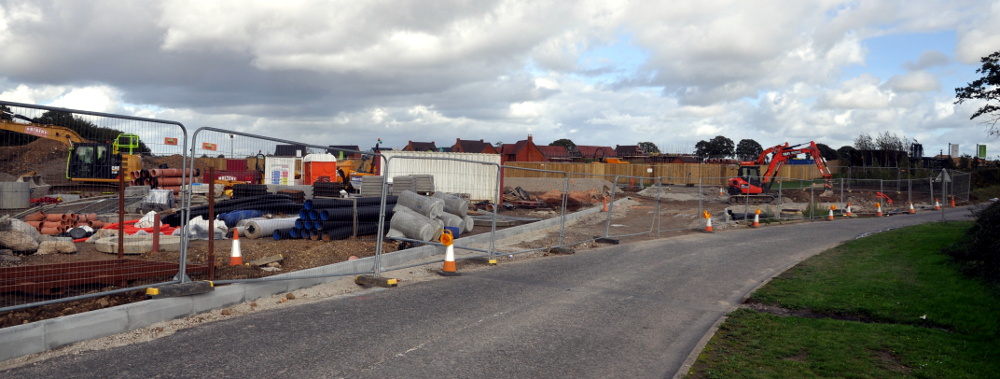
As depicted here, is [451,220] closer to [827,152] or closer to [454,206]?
[454,206]

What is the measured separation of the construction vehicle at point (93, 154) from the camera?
659 cm

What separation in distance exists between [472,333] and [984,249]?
410 inches

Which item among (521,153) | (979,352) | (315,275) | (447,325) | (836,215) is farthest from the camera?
(521,153)

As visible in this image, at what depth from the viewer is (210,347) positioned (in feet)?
21.1

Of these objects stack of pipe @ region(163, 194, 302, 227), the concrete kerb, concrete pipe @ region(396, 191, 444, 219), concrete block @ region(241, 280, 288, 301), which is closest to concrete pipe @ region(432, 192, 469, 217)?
concrete pipe @ region(396, 191, 444, 219)

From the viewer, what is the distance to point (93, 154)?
299 inches

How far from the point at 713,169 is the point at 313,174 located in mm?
40874

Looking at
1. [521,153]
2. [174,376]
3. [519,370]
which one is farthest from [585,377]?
[521,153]

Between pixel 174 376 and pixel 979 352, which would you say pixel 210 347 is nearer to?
pixel 174 376

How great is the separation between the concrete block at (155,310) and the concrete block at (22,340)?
2.96 ft

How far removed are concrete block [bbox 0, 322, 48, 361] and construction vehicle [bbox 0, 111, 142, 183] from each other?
173cm

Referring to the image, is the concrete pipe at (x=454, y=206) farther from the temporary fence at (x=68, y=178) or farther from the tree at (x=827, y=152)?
the tree at (x=827, y=152)

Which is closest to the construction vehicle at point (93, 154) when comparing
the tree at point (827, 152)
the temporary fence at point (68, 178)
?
the temporary fence at point (68, 178)

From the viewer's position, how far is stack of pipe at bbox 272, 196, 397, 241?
13336 millimetres
